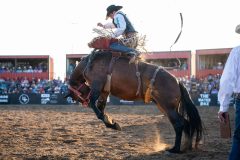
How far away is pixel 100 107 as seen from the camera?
323 inches

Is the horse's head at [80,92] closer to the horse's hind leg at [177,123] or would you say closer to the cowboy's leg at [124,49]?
the cowboy's leg at [124,49]

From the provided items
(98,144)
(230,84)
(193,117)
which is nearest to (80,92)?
(98,144)

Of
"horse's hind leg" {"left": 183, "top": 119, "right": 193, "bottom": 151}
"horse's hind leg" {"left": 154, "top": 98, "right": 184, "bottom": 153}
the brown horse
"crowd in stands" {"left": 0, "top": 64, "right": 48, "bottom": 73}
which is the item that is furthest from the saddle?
"crowd in stands" {"left": 0, "top": 64, "right": 48, "bottom": 73}

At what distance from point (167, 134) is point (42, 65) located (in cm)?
3452

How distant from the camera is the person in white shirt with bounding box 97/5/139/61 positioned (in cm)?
817

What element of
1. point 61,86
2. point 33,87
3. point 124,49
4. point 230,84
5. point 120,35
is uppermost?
point 120,35

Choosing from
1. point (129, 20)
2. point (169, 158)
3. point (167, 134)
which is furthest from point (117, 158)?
point (167, 134)

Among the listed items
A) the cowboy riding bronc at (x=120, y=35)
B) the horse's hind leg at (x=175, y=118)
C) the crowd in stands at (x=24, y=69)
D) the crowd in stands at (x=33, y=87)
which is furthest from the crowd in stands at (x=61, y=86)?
the horse's hind leg at (x=175, y=118)

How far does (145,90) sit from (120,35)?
134 cm

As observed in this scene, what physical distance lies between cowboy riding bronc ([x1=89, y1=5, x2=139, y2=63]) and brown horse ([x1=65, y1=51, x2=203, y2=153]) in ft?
0.57

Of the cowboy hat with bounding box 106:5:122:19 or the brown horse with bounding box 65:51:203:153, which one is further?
the cowboy hat with bounding box 106:5:122:19

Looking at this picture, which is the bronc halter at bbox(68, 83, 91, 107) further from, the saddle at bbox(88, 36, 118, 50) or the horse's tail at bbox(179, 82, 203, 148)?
the horse's tail at bbox(179, 82, 203, 148)

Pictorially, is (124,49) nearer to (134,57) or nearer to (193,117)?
(134,57)

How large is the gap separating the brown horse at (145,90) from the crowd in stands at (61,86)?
1907cm
